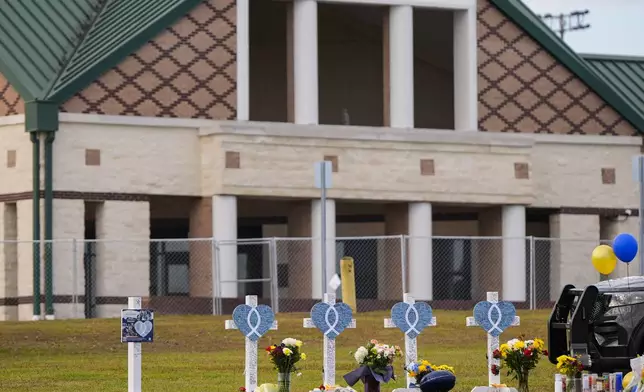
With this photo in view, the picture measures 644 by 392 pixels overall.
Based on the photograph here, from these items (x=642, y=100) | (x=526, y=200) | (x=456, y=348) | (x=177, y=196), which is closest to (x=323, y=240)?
(x=456, y=348)

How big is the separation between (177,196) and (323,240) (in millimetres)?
7648

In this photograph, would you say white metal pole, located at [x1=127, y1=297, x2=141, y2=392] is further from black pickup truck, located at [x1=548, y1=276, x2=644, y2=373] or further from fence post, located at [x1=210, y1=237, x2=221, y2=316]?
fence post, located at [x1=210, y1=237, x2=221, y2=316]

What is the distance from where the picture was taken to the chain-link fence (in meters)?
40.1

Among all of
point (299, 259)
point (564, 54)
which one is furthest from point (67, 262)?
point (564, 54)

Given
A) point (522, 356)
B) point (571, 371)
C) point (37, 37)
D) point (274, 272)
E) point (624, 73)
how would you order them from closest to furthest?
point (571, 371), point (522, 356), point (274, 272), point (37, 37), point (624, 73)

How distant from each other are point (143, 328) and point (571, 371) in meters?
4.73

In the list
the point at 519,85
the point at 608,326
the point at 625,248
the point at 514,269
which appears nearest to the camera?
the point at 608,326

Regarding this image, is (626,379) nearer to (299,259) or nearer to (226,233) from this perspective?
(226,233)

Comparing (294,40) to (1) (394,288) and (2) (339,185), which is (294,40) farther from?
(1) (394,288)

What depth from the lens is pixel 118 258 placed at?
40719 millimetres

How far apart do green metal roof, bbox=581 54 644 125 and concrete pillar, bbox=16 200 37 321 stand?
16.0m

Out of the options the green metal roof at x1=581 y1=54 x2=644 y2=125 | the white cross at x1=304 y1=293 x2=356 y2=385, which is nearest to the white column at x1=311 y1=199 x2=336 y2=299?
the green metal roof at x1=581 y1=54 x2=644 y2=125

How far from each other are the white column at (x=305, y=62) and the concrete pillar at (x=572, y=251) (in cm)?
729

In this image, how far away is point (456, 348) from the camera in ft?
101
